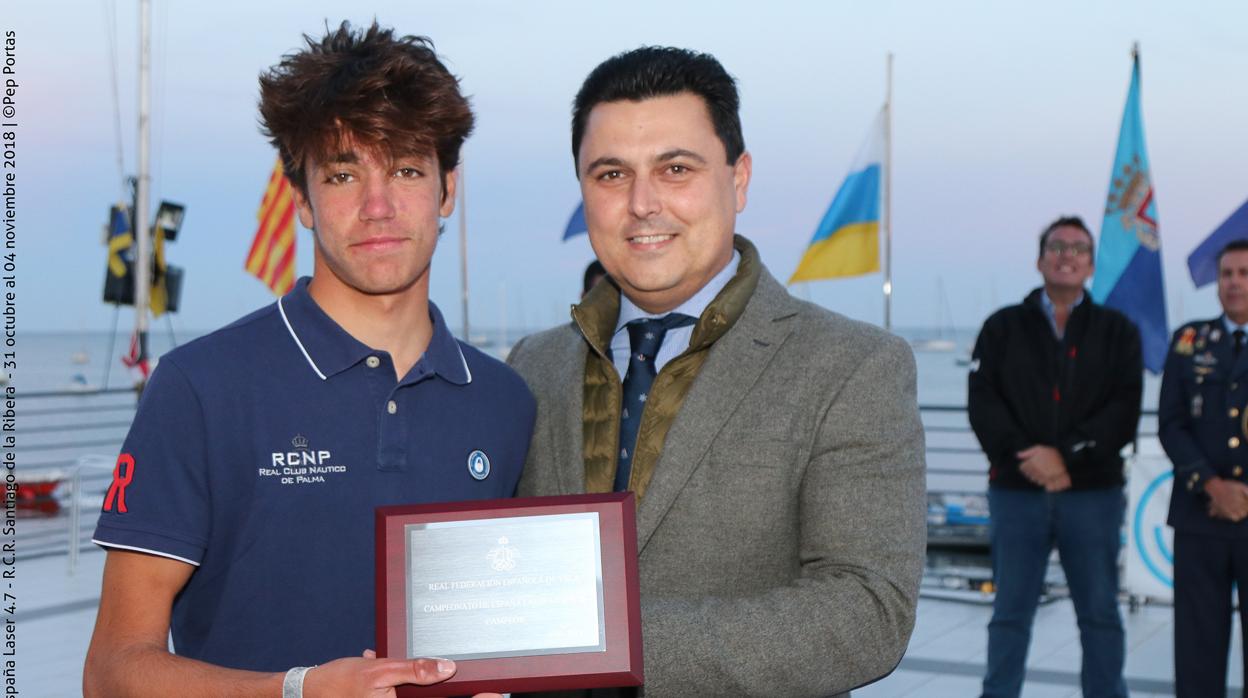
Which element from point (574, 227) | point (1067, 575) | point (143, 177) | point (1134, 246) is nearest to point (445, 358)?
point (1067, 575)

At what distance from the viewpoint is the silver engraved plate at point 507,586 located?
1.70m

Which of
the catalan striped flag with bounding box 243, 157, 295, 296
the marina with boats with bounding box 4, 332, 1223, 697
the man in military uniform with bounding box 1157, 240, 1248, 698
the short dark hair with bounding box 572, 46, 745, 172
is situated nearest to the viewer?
the short dark hair with bounding box 572, 46, 745, 172

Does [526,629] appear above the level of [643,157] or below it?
below

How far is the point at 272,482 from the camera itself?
6.31 ft

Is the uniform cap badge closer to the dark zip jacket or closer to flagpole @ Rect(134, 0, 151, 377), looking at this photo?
the dark zip jacket

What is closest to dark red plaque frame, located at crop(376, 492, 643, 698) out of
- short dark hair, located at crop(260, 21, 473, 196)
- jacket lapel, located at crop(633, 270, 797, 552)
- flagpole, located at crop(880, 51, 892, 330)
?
jacket lapel, located at crop(633, 270, 797, 552)

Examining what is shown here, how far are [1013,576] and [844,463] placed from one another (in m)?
3.77

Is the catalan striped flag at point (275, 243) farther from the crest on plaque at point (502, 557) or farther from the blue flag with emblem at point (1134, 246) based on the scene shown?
the crest on plaque at point (502, 557)

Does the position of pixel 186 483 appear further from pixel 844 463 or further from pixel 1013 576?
pixel 1013 576

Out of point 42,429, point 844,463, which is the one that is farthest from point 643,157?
point 42,429

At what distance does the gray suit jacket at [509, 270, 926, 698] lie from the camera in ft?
5.98

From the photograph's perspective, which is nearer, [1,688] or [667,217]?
[667,217]

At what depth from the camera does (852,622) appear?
73.1 inches

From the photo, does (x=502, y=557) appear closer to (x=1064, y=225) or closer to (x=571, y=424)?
(x=571, y=424)
